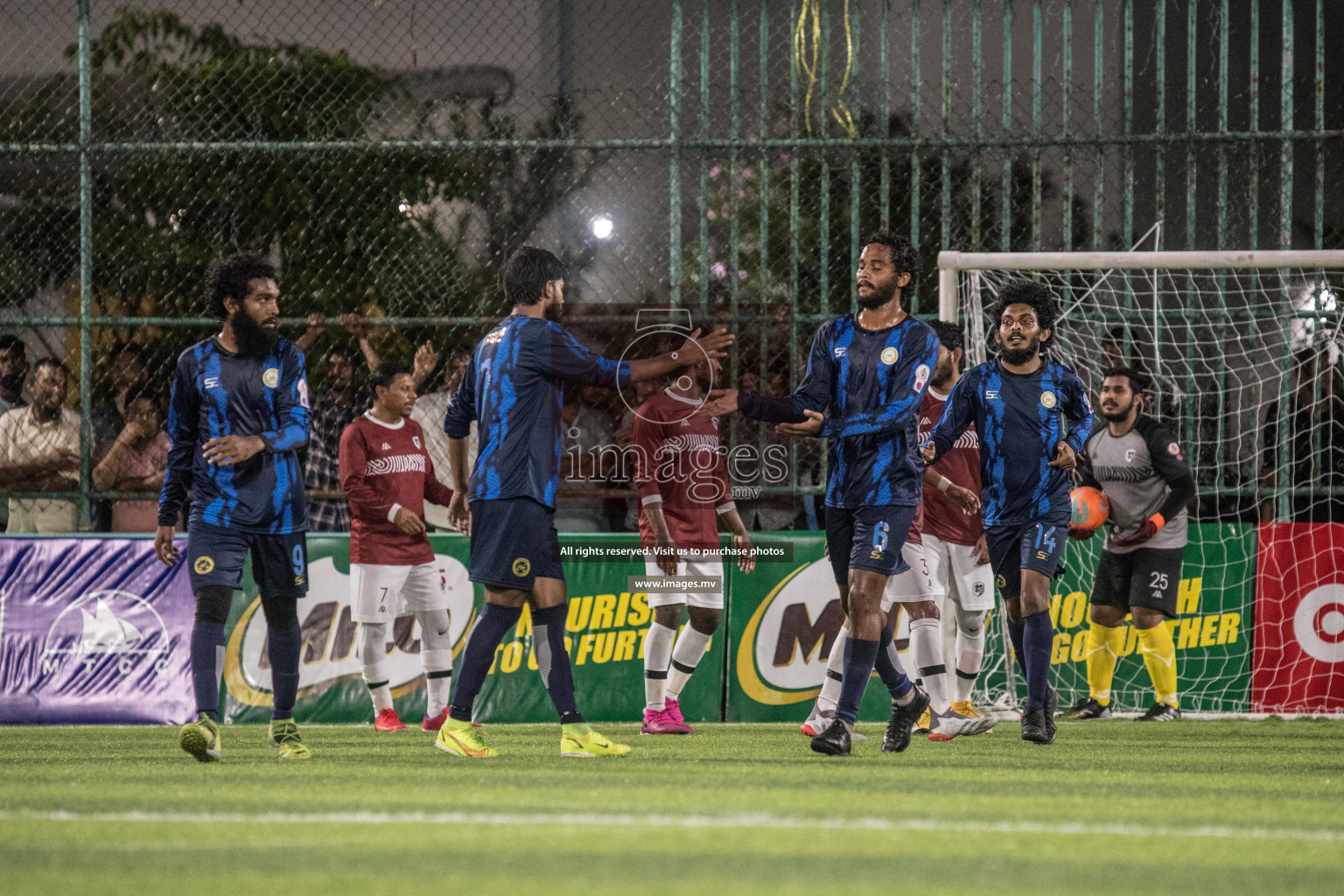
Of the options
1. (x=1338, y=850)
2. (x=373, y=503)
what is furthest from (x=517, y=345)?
(x=1338, y=850)

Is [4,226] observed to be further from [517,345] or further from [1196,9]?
[1196,9]

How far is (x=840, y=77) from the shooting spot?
375 inches

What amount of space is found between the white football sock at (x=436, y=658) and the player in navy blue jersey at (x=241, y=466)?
6.02ft

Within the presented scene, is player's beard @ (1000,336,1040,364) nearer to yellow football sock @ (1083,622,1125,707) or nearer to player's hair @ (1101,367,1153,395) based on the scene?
player's hair @ (1101,367,1153,395)

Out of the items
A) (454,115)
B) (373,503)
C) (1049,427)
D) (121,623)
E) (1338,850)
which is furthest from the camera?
(454,115)

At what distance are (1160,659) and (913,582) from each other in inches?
88.0

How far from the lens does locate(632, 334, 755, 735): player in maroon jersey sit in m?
8.18

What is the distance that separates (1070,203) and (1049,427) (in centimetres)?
259

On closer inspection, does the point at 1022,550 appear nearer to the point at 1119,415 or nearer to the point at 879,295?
the point at 879,295

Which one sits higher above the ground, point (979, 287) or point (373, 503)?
point (979, 287)

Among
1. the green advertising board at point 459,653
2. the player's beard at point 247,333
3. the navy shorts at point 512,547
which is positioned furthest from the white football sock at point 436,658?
the player's beard at point 247,333

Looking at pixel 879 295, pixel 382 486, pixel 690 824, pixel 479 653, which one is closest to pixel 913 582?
pixel 879 295

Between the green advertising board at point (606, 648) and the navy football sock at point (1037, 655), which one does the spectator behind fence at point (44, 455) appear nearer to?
the green advertising board at point (606, 648)

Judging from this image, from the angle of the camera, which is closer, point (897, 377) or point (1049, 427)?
point (897, 377)
